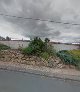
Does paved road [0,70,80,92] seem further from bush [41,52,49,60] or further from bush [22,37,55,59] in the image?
bush [22,37,55,59]

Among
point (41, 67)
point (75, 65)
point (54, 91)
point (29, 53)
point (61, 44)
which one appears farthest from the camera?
point (61, 44)

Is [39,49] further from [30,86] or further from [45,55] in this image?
[30,86]

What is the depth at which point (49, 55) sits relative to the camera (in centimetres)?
2752

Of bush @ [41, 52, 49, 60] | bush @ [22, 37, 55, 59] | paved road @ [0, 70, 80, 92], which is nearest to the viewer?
paved road @ [0, 70, 80, 92]

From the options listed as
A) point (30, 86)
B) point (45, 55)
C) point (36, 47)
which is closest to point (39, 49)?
point (36, 47)

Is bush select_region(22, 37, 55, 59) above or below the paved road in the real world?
above

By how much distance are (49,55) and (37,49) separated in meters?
1.79

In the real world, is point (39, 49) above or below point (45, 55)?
above

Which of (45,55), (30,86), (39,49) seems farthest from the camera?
(39,49)

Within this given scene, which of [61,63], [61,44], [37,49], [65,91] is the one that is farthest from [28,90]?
[61,44]

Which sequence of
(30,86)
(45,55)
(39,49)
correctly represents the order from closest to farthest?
(30,86)
(45,55)
(39,49)

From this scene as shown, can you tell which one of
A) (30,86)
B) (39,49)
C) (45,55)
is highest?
(39,49)

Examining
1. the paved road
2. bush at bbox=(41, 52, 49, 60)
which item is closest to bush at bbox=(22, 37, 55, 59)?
bush at bbox=(41, 52, 49, 60)

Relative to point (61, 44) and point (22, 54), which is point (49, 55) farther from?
point (61, 44)
